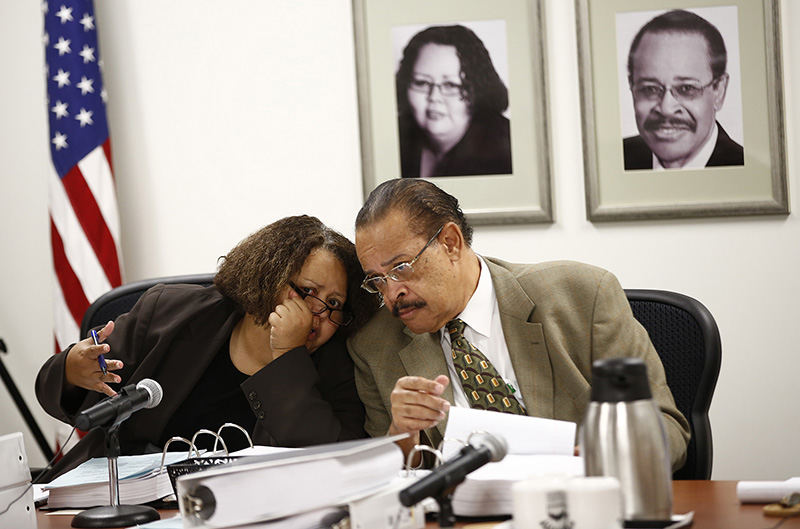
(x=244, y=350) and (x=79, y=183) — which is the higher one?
(x=79, y=183)

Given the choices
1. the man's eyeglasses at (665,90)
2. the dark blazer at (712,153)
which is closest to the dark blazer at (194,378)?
the dark blazer at (712,153)

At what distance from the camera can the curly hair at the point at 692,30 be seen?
3299 mm

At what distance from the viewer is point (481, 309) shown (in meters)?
2.27

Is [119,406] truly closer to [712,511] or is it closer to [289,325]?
[289,325]

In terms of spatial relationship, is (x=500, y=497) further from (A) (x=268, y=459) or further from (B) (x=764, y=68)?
(B) (x=764, y=68)

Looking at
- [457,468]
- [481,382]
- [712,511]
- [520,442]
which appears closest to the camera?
[457,468]

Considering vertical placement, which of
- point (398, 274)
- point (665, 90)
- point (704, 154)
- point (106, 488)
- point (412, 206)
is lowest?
point (106, 488)

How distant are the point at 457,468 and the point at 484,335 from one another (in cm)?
99

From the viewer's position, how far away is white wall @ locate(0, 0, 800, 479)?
3.33 meters

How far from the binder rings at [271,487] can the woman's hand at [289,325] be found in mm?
1052

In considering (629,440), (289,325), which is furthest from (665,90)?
(629,440)

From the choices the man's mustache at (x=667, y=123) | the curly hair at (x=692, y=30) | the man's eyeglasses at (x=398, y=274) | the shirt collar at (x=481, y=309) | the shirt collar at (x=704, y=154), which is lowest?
the shirt collar at (x=481, y=309)

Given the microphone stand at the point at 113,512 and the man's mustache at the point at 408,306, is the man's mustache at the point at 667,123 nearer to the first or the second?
the man's mustache at the point at 408,306

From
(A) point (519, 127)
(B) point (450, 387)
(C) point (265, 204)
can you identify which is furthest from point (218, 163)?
(B) point (450, 387)
